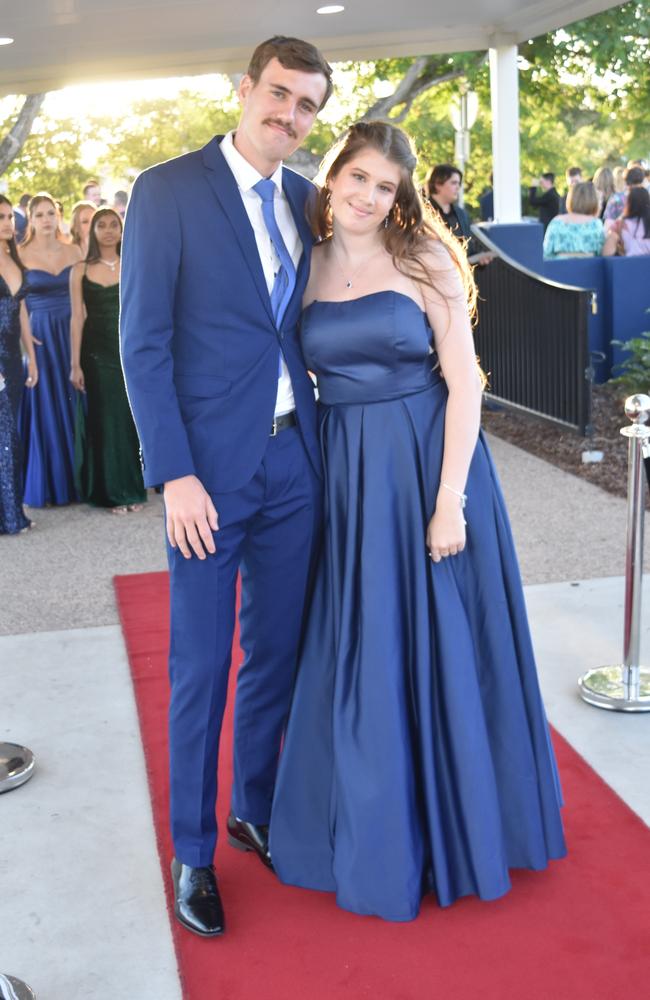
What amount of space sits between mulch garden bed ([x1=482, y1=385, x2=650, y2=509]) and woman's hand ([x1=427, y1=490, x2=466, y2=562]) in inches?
175

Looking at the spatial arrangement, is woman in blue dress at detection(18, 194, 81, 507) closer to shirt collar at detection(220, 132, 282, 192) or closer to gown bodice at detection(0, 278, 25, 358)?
gown bodice at detection(0, 278, 25, 358)

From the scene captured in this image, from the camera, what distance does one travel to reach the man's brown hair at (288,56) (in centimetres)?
305

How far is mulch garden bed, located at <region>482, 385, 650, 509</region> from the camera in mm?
8586

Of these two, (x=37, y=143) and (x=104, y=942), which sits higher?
(x=37, y=143)

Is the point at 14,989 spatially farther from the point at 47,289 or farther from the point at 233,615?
the point at 47,289

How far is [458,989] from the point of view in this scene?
2965 mm

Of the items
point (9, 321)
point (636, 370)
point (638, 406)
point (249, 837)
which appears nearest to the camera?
point (249, 837)

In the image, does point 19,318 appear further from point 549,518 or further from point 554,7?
point 554,7

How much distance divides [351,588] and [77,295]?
17.9 ft

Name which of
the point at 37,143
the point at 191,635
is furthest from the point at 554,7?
the point at 37,143

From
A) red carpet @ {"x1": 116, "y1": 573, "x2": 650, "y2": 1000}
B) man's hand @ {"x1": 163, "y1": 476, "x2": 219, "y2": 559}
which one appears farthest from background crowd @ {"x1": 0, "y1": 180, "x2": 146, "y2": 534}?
man's hand @ {"x1": 163, "y1": 476, "x2": 219, "y2": 559}

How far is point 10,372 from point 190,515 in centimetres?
507

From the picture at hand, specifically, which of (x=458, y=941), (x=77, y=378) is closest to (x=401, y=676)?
(x=458, y=941)

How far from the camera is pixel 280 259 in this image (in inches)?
126
